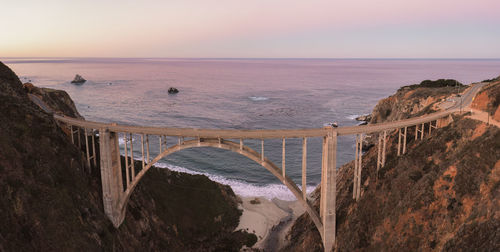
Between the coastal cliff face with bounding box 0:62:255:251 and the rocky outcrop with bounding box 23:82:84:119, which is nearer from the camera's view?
the coastal cliff face with bounding box 0:62:255:251

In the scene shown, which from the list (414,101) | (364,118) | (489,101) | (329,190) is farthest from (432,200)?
(364,118)

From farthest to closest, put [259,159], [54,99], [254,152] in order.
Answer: [54,99]
[254,152]
[259,159]

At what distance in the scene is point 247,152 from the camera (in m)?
31.3

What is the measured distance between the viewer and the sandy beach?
44.1m

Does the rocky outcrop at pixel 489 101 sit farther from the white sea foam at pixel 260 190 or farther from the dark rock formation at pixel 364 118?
the dark rock formation at pixel 364 118

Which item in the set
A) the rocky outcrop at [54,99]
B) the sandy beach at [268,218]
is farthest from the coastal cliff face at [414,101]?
the rocky outcrop at [54,99]

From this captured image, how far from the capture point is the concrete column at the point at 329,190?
30.0 metres

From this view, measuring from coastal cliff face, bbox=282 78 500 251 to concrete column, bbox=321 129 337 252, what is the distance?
1159mm

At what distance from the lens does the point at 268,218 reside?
49.3 m

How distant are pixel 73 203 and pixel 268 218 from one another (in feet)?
89.3

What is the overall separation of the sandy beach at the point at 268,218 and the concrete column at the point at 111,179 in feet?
56.6

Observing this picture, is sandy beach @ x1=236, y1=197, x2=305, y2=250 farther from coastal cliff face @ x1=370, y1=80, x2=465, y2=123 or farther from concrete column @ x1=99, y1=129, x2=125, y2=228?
coastal cliff face @ x1=370, y1=80, x2=465, y2=123

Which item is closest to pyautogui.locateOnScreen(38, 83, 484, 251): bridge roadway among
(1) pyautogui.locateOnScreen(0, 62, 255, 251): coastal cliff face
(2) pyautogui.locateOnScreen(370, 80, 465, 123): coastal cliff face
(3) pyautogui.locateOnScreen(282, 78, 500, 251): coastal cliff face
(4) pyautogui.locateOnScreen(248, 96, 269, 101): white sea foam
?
(3) pyautogui.locateOnScreen(282, 78, 500, 251): coastal cliff face

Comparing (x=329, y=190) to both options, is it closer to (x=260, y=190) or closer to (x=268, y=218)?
(x=268, y=218)
